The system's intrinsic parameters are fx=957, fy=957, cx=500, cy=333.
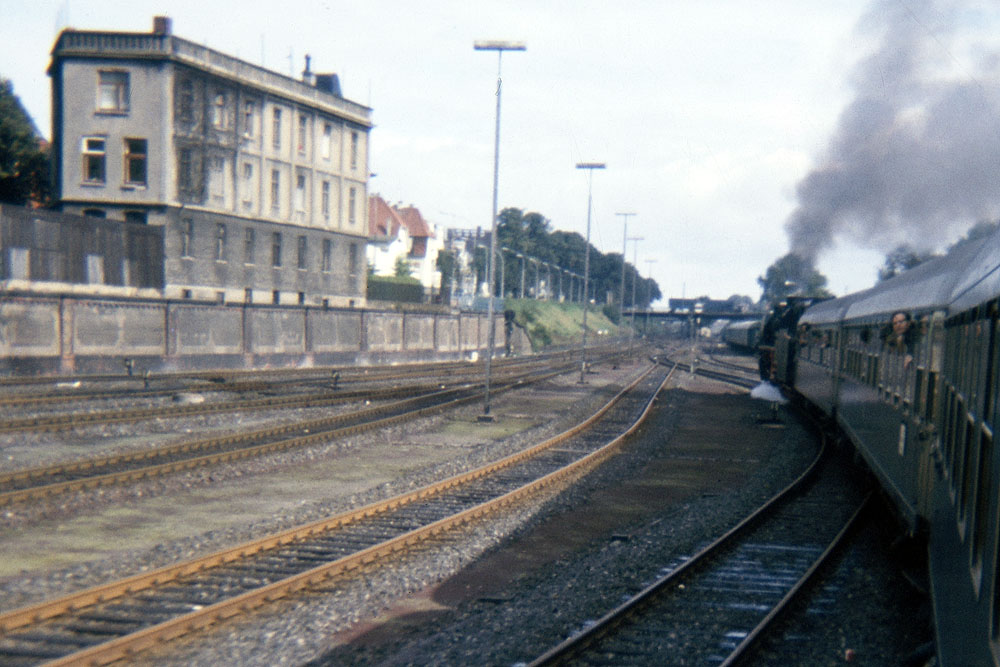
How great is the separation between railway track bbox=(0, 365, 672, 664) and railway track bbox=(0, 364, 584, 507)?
12.9 feet

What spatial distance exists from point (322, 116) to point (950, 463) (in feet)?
173

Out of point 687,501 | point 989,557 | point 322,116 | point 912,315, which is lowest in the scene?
point 687,501

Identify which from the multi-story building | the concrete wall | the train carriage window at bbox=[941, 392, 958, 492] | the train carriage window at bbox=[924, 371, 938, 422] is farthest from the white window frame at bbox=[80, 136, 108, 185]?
the train carriage window at bbox=[941, 392, 958, 492]

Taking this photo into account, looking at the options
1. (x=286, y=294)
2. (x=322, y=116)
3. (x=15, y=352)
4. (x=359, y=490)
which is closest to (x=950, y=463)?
(x=359, y=490)

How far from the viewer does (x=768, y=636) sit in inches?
309

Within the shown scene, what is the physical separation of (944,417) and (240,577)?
20.2 ft

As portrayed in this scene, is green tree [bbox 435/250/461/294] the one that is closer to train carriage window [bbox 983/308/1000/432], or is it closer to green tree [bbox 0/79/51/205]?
green tree [bbox 0/79/51/205]

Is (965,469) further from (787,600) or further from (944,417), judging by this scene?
(787,600)

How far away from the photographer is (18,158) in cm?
4572

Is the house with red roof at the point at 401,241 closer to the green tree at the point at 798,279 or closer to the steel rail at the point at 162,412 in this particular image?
the green tree at the point at 798,279

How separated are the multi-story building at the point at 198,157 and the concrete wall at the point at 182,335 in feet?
25.0

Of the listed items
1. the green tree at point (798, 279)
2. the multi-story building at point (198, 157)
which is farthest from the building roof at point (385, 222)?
the green tree at point (798, 279)

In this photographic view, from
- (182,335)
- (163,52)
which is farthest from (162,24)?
(182,335)

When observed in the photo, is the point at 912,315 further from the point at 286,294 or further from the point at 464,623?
the point at 286,294
